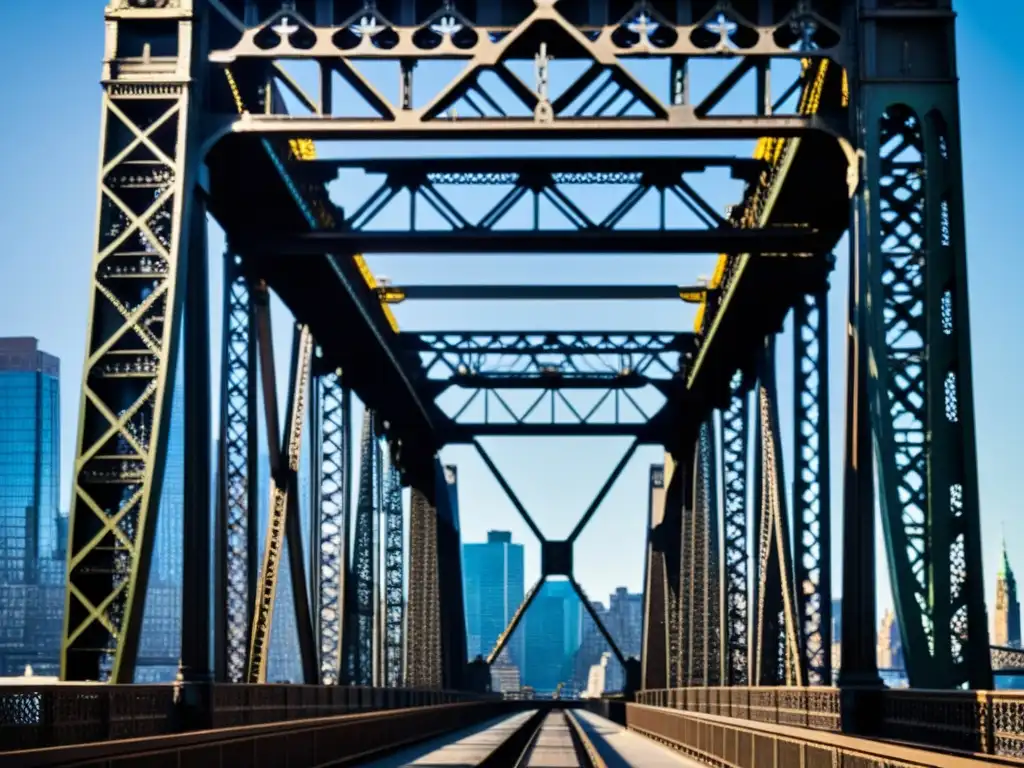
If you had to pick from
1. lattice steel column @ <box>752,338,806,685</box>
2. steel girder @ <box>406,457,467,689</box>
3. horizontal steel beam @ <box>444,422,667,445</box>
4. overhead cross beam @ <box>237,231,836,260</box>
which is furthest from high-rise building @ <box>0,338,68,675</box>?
overhead cross beam @ <box>237,231,836,260</box>

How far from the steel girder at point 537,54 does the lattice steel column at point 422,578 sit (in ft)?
132

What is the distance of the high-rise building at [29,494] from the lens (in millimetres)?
170125

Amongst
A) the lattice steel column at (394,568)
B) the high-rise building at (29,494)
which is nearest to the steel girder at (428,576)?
the lattice steel column at (394,568)

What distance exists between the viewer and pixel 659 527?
64625 millimetres

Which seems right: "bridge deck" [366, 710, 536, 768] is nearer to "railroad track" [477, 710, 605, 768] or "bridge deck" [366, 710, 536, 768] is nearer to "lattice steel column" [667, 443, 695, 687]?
"railroad track" [477, 710, 605, 768]

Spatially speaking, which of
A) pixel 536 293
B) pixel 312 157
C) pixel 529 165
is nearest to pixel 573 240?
pixel 529 165

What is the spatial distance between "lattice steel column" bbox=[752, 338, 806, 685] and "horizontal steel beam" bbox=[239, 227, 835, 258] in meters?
7.71

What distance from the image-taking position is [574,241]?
84.0 ft

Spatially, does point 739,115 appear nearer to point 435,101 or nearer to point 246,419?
point 435,101

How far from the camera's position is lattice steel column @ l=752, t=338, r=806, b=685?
32.8m

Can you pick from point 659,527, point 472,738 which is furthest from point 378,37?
point 659,527

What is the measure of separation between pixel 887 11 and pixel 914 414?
4.75 m

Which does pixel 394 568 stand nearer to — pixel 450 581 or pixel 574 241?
pixel 450 581

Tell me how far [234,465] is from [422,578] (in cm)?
3245
